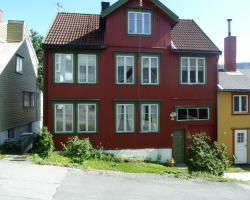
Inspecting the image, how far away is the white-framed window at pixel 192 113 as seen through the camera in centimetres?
2566

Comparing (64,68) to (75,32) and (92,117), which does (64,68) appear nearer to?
(75,32)

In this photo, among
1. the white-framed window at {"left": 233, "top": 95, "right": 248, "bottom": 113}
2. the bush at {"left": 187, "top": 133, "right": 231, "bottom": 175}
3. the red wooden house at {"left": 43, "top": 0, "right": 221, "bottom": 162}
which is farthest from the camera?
the white-framed window at {"left": 233, "top": 95, "right": 248, "bottom": 113}

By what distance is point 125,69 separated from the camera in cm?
2455

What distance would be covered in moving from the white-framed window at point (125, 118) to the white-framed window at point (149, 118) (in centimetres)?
66

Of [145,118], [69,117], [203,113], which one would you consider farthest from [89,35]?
[203,113]

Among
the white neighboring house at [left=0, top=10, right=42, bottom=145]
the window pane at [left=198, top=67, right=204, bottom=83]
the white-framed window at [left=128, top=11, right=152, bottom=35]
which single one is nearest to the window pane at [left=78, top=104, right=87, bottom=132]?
the white neighboring house at [left=0, top=10, right=42, bottom=145]

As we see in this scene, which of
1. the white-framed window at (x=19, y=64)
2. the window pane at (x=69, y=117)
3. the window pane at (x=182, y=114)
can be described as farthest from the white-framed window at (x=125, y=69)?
the white-framed window at (x=19, y=64)

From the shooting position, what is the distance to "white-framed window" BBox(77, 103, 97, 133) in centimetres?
2389

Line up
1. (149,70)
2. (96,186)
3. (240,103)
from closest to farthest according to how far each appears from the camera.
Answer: (96,186) < (149,70) < (240,103)

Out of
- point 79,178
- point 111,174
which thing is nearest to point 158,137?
point 111,174

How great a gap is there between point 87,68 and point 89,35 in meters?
2.32

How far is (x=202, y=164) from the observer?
18.7 m

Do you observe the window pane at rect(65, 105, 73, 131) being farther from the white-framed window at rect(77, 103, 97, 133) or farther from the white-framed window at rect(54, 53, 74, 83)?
the white-framed window at rect(54, 53, 74, 83)

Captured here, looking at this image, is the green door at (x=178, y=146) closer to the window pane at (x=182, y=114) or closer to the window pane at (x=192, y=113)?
the window pane at (x=182, y=114)
